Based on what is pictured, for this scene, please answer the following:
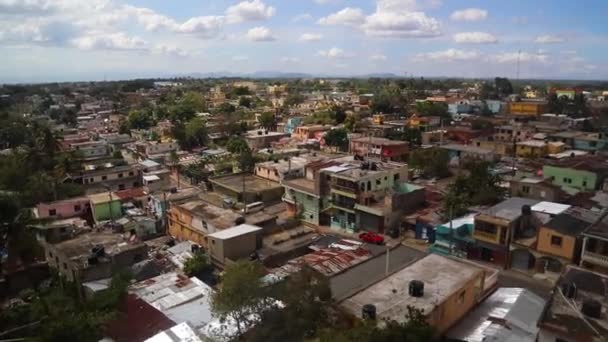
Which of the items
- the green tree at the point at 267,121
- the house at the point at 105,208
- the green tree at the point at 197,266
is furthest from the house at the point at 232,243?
the green tree at the point at 267,121

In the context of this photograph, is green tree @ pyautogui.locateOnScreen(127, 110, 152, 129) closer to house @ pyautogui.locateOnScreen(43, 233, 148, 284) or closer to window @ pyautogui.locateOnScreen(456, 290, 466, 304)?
house @ pyautogui.locateOnScreen(43, 233, 148, 284)

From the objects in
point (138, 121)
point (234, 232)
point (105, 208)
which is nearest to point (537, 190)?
point (234, 232)

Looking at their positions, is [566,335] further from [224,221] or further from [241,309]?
[224,221]

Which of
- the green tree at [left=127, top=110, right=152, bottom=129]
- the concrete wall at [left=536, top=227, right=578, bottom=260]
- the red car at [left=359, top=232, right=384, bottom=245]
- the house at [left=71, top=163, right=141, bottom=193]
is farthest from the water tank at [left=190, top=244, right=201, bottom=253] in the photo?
the green tree at [left=127, top=110, right=152, bottom=129]

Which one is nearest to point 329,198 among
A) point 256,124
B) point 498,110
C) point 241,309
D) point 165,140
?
point 241,309

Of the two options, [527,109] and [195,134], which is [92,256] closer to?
[195,134]

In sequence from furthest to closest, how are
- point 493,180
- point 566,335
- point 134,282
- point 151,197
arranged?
1. point 151,197
2. point 493,180
3. point 134,282
4. point 566,335
